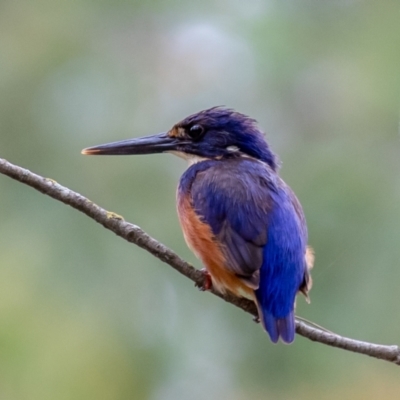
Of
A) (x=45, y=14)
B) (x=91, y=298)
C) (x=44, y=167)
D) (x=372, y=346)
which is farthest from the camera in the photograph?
(x=45, y=14)

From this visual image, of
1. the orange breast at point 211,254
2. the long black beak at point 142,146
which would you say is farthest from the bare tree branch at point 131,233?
the long black beak at point 142,146

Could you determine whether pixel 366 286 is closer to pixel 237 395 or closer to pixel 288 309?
pixel 237 395

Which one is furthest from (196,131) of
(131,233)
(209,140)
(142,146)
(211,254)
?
(131,233)

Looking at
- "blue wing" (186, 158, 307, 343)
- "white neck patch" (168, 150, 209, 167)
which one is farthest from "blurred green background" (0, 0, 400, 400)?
"blue wing" (186, 158, 307, 343)

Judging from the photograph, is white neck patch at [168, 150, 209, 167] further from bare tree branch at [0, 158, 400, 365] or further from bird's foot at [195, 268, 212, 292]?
bare tree branch at [0, 158, 400, 365]

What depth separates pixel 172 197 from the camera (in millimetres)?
3010

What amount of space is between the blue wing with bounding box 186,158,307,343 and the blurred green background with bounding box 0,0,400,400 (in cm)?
67

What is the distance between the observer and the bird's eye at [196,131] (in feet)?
8.17

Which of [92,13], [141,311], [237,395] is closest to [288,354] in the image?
[237,395]

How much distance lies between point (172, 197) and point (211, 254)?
0.94 metres

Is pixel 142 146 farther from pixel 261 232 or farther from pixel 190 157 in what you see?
pixel 261 232

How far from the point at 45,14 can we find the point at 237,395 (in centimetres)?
202

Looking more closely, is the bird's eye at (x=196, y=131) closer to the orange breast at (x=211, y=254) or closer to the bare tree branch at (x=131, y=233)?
the orange breast at (x=211, y=254)

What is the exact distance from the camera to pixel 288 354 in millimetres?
2793
